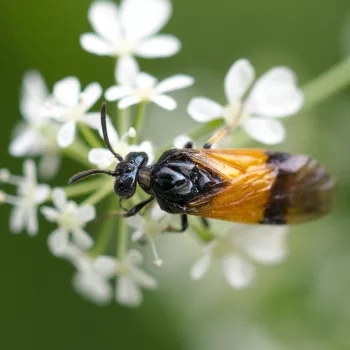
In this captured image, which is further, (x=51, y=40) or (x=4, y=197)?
(x=51, y=40)

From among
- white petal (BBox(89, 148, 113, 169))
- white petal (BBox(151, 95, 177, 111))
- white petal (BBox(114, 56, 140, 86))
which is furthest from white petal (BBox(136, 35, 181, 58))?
white petal (BBox(89, 148, 113, 169))

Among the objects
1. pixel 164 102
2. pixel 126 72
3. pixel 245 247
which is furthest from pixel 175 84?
pixel 245 247

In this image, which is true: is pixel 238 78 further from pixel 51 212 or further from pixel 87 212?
pixel 51 212

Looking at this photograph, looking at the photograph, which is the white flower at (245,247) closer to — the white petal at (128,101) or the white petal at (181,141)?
the white petal at (181,141)

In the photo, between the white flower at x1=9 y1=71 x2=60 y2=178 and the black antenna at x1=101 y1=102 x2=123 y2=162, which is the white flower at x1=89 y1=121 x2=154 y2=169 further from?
the white flower at x1=9 y1=71 x2=60 y2=178

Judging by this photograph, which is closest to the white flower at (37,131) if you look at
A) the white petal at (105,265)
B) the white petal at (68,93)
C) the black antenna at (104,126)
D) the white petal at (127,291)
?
the white petal at (68,93)

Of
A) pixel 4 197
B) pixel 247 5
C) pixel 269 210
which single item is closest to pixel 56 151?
pixel 4 197

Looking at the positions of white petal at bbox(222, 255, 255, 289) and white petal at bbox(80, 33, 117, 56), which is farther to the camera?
white petal at bbox(222, 255, 255, 289)

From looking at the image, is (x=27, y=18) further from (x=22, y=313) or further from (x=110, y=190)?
(x=110, y=190)
